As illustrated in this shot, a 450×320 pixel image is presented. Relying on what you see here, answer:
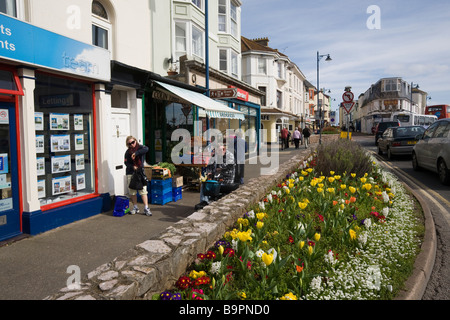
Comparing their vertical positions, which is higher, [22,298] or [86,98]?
[86,98]

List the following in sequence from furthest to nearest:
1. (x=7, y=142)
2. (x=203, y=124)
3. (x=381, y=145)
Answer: (x=381, y=145), (x=203, y=124), (x=7, y=142)

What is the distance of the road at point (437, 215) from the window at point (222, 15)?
12.1 metres

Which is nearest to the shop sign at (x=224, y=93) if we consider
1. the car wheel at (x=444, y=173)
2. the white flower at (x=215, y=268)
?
the car wheel at (x=444, y=173)

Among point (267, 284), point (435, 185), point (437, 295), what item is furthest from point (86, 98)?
point (435, 185)

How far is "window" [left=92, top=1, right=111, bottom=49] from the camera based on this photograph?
312 inches

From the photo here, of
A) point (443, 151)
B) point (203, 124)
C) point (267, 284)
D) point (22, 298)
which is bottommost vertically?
point (22, 298)

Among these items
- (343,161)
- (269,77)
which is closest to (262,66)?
(269,77)

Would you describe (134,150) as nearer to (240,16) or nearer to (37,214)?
(37,214)

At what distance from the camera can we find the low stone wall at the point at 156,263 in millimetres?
2535

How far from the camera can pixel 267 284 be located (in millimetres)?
3062

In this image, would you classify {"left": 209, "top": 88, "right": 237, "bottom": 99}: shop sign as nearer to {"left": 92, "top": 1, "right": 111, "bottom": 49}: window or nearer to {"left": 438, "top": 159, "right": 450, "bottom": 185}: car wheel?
{"left": 92, "top": 1, "right": 111, "bottom": 49}: window

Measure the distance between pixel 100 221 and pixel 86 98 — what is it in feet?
8.79

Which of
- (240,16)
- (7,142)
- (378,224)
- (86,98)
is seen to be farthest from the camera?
(240,16)

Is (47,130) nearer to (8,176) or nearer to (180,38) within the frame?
(8,176)
